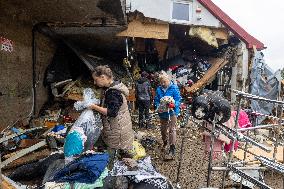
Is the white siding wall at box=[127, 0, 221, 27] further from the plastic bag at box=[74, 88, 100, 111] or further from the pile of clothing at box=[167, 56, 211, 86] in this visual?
the plastic bag at box=[74, 88, 100, 111]

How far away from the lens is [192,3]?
13039 millimetres

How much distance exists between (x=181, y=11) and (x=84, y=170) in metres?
9.55

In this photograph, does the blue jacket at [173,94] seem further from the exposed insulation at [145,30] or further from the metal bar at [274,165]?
the exposed insulation at [145,30]

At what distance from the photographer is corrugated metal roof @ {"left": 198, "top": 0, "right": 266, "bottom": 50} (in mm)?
12711

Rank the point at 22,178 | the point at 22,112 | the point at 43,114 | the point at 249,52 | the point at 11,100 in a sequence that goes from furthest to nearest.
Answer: the point at 249,52 → the point at 43,114 → the point at 22,112 → the point at 11,100 → the point at 22,178

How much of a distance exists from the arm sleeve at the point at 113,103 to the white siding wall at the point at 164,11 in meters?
6.99

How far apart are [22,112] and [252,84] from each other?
970cm

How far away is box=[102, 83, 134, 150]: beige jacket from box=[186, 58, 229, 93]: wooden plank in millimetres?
8275

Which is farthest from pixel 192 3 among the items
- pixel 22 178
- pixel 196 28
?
pixel 22 178

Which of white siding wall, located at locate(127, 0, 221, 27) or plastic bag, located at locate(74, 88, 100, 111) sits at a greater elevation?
white siding wall, located at locate(127, 0, 221, 27)

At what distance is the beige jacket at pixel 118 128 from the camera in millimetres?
4918

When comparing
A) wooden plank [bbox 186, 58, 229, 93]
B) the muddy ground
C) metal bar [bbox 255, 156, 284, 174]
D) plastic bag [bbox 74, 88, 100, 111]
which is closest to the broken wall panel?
the muddy ground

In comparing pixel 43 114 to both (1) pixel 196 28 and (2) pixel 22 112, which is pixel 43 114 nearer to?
(2) pixel 22 112

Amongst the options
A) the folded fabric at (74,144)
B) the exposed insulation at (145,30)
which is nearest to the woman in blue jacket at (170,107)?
the folded fabric at (74,144)
